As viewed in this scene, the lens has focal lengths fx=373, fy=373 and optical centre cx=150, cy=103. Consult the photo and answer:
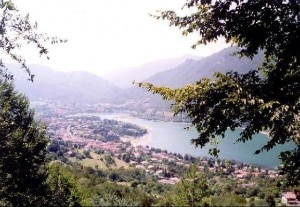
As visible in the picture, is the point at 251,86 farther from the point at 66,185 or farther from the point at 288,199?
the point at 288,199

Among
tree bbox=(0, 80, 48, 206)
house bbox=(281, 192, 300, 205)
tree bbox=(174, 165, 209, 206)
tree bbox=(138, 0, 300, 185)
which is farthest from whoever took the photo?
house bbox=(281, 192, 300, 205)

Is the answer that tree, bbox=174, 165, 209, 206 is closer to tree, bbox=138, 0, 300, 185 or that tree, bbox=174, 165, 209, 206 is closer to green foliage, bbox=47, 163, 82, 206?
green foliage, bbox=47, 163, 82, 206

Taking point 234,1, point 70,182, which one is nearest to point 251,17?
point 234,1

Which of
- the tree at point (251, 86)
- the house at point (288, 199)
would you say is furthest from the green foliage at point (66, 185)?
the house at point (288, 199)

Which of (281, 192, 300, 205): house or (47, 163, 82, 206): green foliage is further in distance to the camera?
(281, 192, 300, 205): house

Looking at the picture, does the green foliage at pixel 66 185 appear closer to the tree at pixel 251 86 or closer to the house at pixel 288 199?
the tree at pixel 251 86

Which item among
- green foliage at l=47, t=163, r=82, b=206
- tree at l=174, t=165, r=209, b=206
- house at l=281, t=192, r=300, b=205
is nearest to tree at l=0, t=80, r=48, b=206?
green foliage at l=47, t=163, r=82, b=206

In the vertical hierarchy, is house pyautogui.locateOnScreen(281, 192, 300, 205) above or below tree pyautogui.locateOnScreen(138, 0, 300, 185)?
below

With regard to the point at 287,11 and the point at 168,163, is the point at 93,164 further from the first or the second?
the point at 287,11
